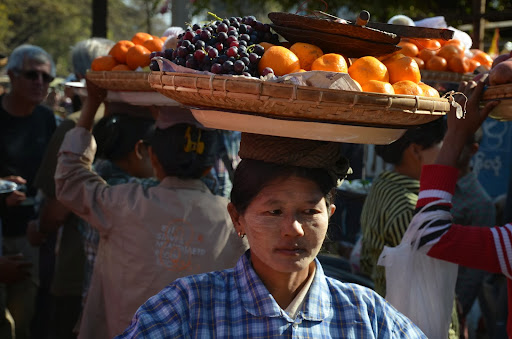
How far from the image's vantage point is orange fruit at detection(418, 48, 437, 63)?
A: 114 inches

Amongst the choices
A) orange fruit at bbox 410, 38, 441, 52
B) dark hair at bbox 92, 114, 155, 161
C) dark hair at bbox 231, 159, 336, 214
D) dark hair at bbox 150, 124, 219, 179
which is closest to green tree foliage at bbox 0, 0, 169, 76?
dark hair at bbox 92, 114, 155, 161

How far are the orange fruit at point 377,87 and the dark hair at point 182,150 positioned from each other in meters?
1.29

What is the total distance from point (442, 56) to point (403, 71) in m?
1.38

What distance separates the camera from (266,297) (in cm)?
160

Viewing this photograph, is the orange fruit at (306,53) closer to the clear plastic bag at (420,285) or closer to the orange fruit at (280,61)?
the orange fruit at (280,61)

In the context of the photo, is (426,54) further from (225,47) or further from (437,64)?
(225,47)

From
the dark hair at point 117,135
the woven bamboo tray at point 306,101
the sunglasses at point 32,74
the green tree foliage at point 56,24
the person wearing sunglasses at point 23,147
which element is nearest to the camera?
the woven bamboo tray at point 306,101

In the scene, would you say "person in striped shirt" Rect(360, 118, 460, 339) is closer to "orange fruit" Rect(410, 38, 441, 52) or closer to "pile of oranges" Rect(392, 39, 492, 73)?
"pile of oranges" Rect(392, 39, 492, 73)

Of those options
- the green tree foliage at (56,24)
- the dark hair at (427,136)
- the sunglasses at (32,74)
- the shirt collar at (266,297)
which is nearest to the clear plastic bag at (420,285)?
the dark hair at (427,136)

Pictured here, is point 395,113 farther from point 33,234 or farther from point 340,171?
point 33,234

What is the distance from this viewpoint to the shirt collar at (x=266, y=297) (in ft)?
5.20

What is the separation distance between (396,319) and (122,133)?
2.13 metres

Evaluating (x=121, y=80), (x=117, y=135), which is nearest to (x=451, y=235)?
(x=121, y=80)

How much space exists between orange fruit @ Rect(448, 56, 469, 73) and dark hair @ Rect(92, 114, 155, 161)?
1678mm
